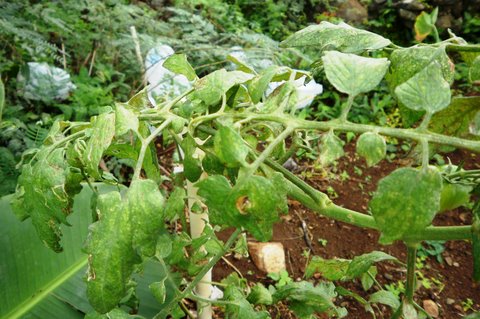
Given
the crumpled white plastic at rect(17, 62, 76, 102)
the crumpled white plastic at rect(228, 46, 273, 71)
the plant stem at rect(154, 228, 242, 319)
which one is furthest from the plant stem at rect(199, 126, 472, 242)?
the crumpled white plastic at rect(17, 62, 76, 102)

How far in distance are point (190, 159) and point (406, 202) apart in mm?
277

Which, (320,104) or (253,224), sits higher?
(253,224)

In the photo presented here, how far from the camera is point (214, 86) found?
574 mm

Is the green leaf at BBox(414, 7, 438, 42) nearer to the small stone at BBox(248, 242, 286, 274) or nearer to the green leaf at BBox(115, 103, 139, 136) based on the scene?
the green leaf at BBox(115, 103, 139, 136)

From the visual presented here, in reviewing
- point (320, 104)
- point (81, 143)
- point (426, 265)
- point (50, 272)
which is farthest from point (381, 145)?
point (320, 104)

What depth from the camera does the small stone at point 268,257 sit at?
6.60 feet

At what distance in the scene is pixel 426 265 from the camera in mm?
2229

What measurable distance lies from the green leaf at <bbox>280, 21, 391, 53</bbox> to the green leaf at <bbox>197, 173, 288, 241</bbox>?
21cm

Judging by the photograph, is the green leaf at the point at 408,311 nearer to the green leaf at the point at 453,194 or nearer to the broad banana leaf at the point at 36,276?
the green leaf at the point at 453,194

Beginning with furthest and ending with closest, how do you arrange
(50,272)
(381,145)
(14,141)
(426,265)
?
(426,265)
(14,141)
(50,272)
(381,145)

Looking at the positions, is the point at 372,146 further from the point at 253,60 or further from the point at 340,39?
the point at 253,60

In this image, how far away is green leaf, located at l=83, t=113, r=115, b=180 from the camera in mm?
530

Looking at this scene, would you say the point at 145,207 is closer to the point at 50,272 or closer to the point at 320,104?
the point at 50,272

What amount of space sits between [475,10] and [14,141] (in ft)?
13.3
